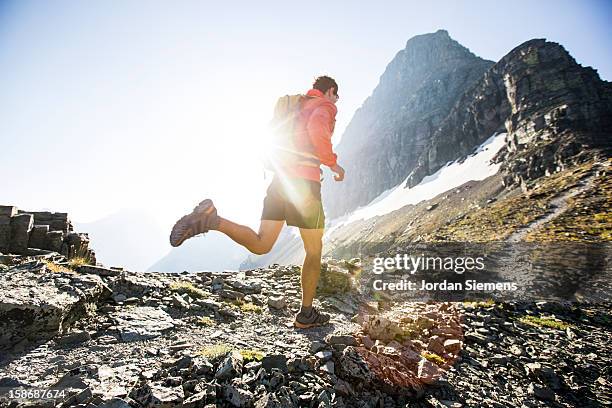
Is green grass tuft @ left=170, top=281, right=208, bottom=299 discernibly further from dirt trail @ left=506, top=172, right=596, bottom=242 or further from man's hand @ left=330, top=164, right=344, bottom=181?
dirt trail @ left=506, top=172, right=596, bottom=242

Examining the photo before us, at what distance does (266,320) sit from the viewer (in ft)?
18.5

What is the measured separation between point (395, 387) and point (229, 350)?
5.41 ft

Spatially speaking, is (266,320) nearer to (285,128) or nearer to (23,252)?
(285,128)

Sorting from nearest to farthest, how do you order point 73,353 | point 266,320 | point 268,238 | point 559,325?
point 73,353 < point 268,238 < point 266,320 < point 559,325

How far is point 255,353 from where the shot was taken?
3365 mm

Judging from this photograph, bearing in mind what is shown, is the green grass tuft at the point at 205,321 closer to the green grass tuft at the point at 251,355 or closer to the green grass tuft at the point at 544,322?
the green grass tuft at the point at 251,355

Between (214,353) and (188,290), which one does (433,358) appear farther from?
(188,290)

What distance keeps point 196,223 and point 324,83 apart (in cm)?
291

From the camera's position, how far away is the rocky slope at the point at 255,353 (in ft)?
8.86

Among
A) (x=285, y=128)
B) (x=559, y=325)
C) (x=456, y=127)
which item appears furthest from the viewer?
(x=456, y=127)

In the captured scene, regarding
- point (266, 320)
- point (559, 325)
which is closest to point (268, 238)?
point (266, 320)

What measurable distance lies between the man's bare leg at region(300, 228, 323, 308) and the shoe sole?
1410 millimetres

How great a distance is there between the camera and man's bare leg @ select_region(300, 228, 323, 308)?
4707 mm

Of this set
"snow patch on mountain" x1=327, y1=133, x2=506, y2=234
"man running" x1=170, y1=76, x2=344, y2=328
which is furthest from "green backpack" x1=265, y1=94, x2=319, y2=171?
"snow patch on mountain" x1=327, y1=133, x2=506, y2=234
